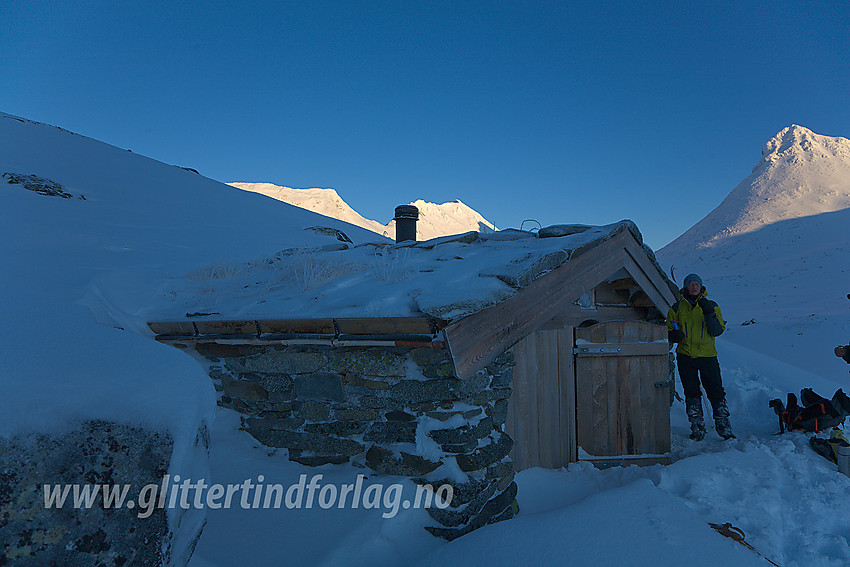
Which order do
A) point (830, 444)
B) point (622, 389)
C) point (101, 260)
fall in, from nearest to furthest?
point (830, 444) < point (622, 389) < point (101, 260)

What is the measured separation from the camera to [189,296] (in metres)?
4.53

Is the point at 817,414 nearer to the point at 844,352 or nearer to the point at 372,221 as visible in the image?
the point at 844,352

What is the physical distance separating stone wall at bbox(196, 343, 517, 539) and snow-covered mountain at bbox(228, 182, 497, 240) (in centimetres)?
2629

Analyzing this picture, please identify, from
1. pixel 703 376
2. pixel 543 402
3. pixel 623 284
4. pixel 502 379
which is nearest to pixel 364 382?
pixel 502 379

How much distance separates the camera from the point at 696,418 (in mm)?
5594

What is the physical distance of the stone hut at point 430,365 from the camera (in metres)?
3.10

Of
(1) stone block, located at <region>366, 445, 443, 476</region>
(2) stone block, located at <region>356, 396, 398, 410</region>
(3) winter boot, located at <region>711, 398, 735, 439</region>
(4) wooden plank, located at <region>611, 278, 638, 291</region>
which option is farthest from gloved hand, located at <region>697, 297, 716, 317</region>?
(2) stone block, located at <region>356, 396, 398, 410</region>

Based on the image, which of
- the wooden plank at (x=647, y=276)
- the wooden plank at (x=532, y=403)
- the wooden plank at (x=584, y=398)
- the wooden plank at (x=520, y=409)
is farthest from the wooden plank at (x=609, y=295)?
the wooden plank at (x=520, y=409)

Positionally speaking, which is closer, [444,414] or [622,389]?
[444,414]

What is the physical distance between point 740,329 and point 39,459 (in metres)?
17.9

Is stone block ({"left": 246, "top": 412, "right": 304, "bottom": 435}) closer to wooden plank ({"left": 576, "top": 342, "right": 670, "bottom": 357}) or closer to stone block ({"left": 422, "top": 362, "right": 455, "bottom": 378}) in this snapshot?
stone block ({"left": 422, "top": 362, "right": 455, "bottom": 378})

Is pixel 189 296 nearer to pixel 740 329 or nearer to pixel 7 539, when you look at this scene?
pixel 7 539

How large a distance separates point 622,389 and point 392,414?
3058 mm

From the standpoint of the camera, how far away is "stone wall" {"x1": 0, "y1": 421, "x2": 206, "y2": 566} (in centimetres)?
129
